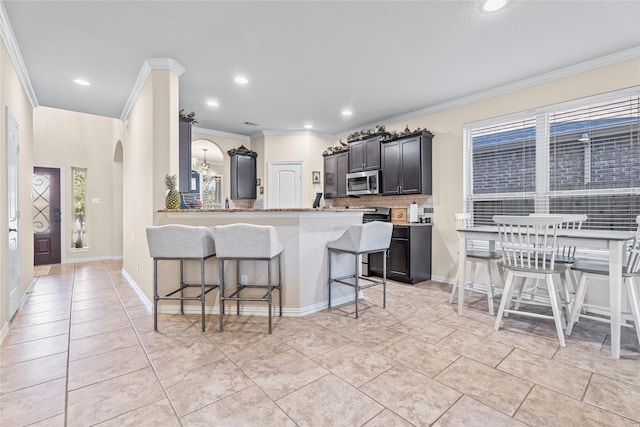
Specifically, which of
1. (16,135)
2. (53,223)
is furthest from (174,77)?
(53,223)

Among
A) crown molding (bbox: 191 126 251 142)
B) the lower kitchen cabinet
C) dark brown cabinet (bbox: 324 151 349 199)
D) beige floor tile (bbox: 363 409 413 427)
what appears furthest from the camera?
crown molding (bbox: 191 126 251 142)

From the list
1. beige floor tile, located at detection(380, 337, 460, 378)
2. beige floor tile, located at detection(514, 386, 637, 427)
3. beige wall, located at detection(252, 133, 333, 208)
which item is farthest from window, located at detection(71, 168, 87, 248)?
beige floor tile, located at detection(514, 386, 637, 427)

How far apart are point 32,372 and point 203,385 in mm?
1206

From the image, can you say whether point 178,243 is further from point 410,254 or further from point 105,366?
point 410,254

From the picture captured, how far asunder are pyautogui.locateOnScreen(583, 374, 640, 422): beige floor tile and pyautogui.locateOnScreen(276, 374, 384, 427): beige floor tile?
123 cm

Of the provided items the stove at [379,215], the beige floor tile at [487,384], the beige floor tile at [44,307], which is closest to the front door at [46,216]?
the beige floor tile at [44,307]

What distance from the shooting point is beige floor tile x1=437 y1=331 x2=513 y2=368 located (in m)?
2.20

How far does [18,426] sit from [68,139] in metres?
6.12

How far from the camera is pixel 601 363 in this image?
2.13m

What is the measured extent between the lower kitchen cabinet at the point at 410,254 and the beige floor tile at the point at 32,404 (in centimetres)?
374

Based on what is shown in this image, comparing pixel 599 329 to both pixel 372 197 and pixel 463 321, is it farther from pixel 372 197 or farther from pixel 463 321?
pixel 372 197

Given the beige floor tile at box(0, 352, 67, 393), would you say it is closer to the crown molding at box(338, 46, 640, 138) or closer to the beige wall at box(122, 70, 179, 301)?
the beige wall at box(122, 70, 179, 301)

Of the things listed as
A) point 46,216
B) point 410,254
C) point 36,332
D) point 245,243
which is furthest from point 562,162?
point 46,216

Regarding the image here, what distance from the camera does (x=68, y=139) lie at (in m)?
5.97
